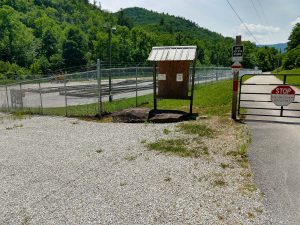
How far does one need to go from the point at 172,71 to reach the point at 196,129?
3.49 m

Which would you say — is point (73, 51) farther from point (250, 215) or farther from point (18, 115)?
point (250, 215)

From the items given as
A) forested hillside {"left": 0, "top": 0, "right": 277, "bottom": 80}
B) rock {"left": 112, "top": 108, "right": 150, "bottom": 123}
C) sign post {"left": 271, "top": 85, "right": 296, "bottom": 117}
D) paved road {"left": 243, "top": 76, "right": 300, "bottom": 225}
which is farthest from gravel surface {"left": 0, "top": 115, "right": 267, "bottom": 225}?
forested hillside {"left": 0, "top": 0, "right": 277, "bottom": 80}

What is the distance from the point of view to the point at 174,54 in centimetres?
1105

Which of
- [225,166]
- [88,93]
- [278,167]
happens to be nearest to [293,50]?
[88,93]

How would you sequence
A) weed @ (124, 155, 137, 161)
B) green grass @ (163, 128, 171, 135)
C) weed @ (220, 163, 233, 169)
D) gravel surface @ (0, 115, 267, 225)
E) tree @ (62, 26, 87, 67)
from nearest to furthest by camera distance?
gravel surface @ (0, 115, 267, 225), weed @ (220, 163, 233, 169), weed @ (124, 155, 137, 161), green grass @ (163, 128, 171, 135), tree @ (62, 26, 87, 67)

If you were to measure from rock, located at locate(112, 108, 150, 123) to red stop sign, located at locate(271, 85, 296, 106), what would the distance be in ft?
14.7

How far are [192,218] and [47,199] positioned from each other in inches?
91.6

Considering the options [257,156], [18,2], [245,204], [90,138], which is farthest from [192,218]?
[18,2]

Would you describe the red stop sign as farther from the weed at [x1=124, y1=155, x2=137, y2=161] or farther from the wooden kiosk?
the weed at [x1=124, y1=155, x2=137, y2=161]

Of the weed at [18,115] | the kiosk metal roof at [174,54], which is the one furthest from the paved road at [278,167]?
the weed at [18,115]

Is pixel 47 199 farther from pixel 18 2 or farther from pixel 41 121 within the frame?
pixel 18 2

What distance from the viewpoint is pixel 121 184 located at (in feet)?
16.9

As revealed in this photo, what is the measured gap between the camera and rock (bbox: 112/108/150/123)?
10663mm

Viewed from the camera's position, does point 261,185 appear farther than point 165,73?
No
